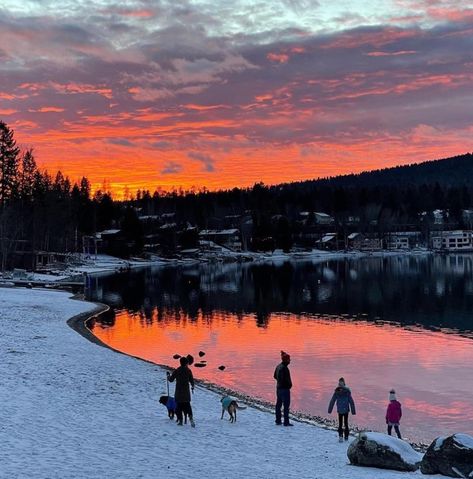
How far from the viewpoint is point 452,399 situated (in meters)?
27.2

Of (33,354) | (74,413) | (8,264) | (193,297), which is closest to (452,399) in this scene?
Answer: (74,413)

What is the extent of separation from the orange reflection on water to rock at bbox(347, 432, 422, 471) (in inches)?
259

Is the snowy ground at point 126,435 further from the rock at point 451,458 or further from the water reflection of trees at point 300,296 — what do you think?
the water reflection of trees at point 300,296

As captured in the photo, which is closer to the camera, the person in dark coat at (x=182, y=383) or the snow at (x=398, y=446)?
the snow at (x=398, y=446)

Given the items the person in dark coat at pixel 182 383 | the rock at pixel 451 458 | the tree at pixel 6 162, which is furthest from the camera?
the tree at pixel 6 162

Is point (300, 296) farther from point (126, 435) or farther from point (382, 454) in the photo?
point (382, 454)

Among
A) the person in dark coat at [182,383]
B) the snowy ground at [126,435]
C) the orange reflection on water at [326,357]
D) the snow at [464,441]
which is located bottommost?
the orange reflection on water at [326,357]

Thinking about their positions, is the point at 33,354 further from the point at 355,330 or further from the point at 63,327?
the point at 355,330

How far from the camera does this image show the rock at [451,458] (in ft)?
Result: 49.3

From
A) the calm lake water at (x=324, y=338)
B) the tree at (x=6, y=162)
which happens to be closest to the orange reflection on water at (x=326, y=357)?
the calm lake water at (x=324, y=338)

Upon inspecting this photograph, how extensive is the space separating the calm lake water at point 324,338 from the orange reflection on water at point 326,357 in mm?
60

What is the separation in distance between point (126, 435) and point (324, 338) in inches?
1083

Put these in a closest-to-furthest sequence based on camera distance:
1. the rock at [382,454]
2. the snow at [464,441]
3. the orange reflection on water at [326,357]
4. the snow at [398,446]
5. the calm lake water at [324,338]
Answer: the snow at [464,441] → the rock at [382,454] → the snow at [398,446] → the orange reflection on water at [326,357] → the calm lake water at [324,338]

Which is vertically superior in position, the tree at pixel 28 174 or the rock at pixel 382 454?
the tree at pixel 28 174
